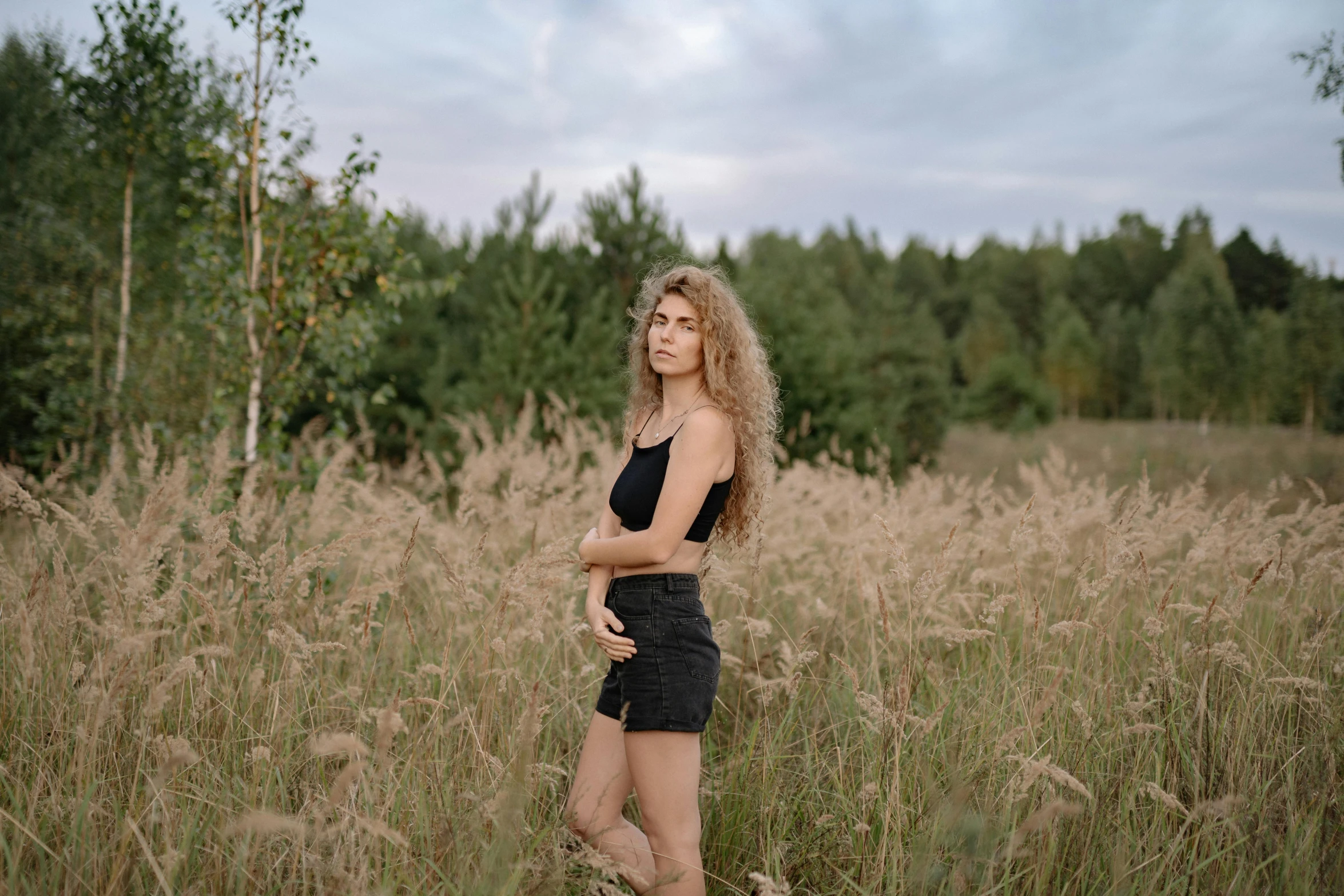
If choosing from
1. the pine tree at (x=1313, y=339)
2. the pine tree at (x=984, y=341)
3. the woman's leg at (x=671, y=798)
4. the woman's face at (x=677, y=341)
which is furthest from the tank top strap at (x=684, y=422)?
the pine tree at (x=984, y=341)

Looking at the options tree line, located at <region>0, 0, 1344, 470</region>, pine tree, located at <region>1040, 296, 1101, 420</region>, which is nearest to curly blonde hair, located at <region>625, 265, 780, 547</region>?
tree line, located at <region>0, 0, 1344, 470</region>

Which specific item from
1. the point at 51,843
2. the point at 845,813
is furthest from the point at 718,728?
the point at 51,843

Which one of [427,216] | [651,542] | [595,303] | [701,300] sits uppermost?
[427,216]

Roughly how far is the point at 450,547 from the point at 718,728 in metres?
1.97

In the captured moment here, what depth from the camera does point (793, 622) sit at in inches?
166

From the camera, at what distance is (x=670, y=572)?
216 centimetres

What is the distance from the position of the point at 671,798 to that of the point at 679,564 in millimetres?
629

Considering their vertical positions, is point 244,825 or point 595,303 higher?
point 595,303

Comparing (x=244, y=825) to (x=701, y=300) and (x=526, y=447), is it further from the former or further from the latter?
(x=526, y=447)

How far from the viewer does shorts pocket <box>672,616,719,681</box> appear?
6.81 feet

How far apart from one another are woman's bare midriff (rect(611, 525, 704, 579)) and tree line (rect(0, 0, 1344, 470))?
2.97 metres

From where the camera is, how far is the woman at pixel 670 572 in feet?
6.65

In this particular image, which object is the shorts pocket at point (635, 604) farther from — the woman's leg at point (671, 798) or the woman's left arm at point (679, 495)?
the woman's leg at point (671, 798)

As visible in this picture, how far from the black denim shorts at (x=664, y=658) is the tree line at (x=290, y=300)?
3106 mm
